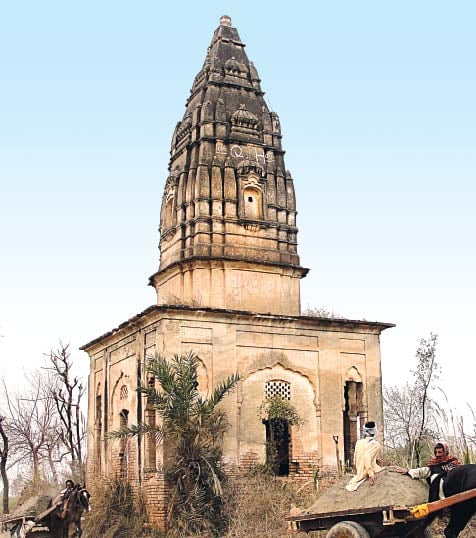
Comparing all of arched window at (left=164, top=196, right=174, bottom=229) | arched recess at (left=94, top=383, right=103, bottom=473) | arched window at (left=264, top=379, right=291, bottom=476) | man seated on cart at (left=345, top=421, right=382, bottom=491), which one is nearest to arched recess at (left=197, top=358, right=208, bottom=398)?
arched window at (left=264, top=379, right=291, bottom=476)

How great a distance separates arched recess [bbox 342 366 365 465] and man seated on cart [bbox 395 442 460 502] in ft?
33.2

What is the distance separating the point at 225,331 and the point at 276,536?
566cm

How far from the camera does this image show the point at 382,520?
34.1 ft

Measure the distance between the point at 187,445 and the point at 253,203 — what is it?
299 inches

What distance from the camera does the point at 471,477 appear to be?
10062 millimetres

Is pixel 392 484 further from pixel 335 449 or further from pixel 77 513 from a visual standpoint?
pixel 335 449

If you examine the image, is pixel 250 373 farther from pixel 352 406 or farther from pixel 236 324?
pixel 352 406

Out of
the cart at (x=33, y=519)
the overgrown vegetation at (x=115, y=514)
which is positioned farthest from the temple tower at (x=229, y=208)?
the cart at (x=33, y=519)

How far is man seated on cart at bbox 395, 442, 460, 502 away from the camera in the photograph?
1038 centimetres

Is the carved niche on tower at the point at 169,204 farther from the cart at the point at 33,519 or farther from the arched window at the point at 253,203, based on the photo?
the cart at the point at 33,519

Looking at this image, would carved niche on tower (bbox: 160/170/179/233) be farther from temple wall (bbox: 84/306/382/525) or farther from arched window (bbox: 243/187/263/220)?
temple wall (bbox: 84/306/382/525)

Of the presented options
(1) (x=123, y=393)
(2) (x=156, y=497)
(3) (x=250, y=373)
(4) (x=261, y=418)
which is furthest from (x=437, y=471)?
(1) (x=123, y=393)

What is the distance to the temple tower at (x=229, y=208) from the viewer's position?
69.9 ft

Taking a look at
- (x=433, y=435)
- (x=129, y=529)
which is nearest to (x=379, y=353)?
(x=433, y=435)
